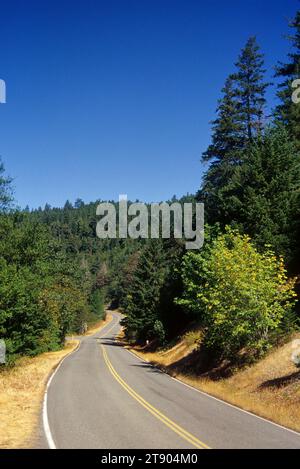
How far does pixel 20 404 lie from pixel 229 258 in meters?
14.2

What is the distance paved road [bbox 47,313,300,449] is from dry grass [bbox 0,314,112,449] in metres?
0.66

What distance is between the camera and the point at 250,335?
84.7 ft

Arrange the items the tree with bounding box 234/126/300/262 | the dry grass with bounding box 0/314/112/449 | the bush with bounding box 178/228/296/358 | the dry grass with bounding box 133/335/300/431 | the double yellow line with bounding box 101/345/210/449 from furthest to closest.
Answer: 1. the tree with bounding box 234/126/300/262
2. the bush with bounding box 178/228/296/358
3. the dry grass with bounding box 133/335/300/431
4. the dry grass with bounding box 0/314/112/449
5. the double yellow line with bounding box 101/345/210/449

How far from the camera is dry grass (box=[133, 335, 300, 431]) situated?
16773mm

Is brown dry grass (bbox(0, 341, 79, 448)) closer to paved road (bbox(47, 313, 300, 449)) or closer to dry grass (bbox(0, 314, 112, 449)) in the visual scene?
dry grass (bbox(0, 314, 112, 449))

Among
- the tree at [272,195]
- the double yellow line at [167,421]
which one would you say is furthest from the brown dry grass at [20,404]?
the tree at [272,195]

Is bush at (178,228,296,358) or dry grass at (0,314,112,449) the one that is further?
bush at (178,228,296,358)

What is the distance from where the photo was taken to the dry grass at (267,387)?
1677 centimetres

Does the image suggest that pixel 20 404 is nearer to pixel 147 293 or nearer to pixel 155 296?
pixel 155 296

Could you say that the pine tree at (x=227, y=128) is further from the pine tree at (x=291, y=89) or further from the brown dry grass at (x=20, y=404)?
the brown dry grass at (x=20, y=404)

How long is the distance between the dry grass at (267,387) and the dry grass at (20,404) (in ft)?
28.0

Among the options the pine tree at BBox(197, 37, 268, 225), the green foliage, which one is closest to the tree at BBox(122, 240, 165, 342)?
the green foliage
